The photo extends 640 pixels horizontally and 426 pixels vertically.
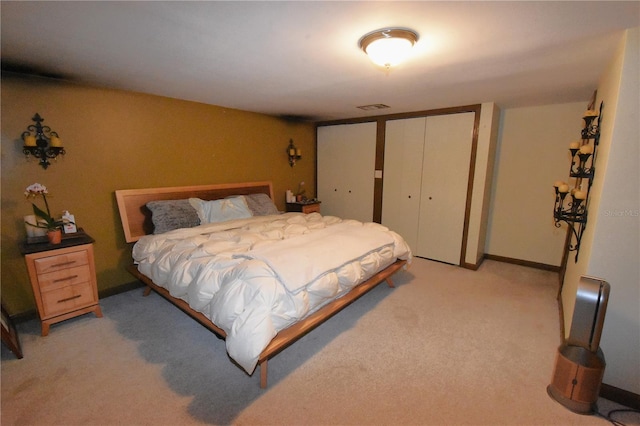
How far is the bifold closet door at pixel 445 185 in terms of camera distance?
145 inches

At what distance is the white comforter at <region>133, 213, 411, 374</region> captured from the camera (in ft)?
5.57

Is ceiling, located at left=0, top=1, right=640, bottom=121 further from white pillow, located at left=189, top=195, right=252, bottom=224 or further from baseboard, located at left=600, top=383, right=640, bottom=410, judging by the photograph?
baseboard, located at left=600, top=383, right=640, bottom=410

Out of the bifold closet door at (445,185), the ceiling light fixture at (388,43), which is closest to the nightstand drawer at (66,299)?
the ceiling light fixture at (388,43)

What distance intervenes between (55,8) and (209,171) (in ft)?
7.81

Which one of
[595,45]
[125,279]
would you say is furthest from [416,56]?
[125,279]

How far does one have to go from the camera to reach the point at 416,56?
1956 mm

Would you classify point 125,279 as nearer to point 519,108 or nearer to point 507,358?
point 507,358

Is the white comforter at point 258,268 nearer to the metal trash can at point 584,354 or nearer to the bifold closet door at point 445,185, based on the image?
the bifold closet door at point 445,185

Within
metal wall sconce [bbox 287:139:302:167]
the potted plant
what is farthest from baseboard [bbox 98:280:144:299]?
metal wall sconce [bbox 287:139:302:167]

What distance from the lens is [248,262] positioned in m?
1.97

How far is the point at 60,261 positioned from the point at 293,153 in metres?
3.20

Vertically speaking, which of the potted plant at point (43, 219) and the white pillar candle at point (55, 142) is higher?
the white pillar candle at point (55, 142)

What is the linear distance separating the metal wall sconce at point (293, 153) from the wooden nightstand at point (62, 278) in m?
2.92

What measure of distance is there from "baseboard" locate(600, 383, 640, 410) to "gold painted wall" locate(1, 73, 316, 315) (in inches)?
158
